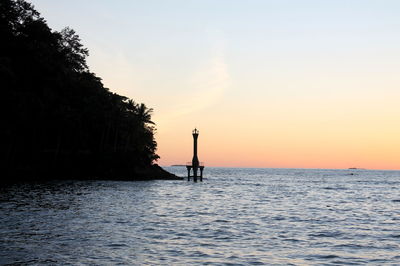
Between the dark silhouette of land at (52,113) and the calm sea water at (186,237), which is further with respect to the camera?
the dark silhouette of land at (52,113)

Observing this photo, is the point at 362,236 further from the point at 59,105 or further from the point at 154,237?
the point at 59,105

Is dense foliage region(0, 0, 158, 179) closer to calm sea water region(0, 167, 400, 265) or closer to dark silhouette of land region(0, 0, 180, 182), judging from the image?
dark silhouette of land region(0, 0, 180, 182)

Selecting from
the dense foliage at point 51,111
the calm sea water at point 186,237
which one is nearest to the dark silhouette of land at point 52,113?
the dense foliage at point 51,111

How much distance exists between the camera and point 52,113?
7112 cm

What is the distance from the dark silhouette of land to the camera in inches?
2596

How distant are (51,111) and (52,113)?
1.32ft

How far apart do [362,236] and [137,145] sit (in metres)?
76.0

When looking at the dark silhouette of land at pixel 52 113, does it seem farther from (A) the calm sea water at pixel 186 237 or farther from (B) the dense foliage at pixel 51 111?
(A) the calm sea water at pixel 186 237

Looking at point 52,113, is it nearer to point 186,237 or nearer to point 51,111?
point 51,111

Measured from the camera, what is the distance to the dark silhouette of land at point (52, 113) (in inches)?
2596

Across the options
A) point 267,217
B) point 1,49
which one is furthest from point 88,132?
point 267,217

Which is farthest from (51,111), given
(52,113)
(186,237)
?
(186,237)

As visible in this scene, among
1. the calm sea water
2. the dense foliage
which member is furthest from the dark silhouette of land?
the calm sea water

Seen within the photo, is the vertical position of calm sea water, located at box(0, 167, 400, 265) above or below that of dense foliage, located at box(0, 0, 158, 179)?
below
